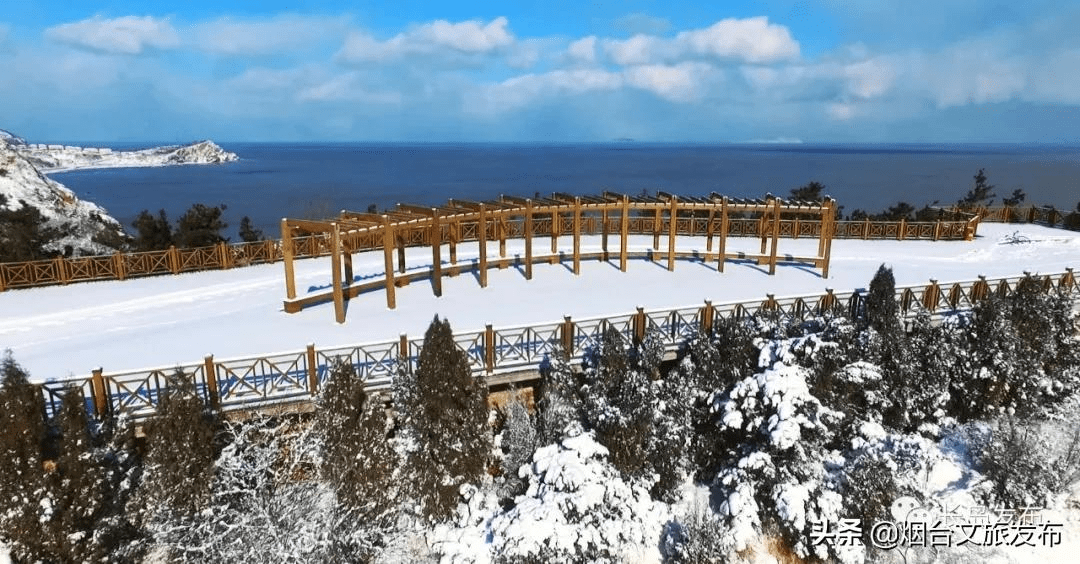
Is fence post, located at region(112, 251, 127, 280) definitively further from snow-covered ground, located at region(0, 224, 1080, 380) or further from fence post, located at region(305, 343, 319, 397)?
fence post, located at region(305, 343, 319, 397)

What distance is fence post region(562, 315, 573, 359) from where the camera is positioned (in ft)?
35.0

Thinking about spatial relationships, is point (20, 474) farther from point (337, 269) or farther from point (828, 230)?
point (828, 230)

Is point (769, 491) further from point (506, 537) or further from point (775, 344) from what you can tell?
point (506, 537)

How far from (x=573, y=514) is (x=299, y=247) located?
14.9 metres

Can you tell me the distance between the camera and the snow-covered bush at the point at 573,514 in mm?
8172

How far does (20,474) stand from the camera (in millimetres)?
7484

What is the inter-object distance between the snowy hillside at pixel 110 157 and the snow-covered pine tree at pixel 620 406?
12429 cm

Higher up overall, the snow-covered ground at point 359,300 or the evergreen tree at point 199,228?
the evergreen tree at point 199,228

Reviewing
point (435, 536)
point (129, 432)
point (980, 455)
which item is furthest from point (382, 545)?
point (980, 455)

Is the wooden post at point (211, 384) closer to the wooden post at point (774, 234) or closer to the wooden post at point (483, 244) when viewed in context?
the wooden post at point (483, 244)

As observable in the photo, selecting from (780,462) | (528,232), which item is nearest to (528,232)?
(528,232)

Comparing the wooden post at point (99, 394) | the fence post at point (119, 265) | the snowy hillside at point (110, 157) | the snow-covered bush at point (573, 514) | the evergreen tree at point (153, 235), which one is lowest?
the snow-covered bush at point (573, 514)

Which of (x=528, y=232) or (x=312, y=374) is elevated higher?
(x=528, y=232)

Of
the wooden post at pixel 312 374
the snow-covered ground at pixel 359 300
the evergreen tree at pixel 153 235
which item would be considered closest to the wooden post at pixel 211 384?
the wooden post at pixel 312 374
